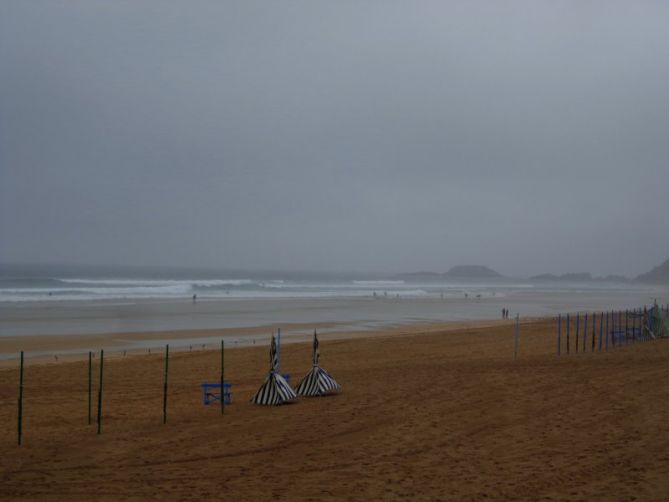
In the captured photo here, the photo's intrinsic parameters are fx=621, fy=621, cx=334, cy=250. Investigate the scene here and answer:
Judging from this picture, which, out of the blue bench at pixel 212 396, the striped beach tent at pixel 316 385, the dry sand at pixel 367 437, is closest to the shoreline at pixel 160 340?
the dry sand at pixel 367 437

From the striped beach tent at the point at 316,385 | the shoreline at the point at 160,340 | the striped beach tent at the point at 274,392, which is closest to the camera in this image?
the striped beach tent at the point at 274,392

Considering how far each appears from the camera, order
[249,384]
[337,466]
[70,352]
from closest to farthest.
Answer: [337,466]
[249,384]
[70,352]

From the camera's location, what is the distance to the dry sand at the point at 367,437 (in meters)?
7.55

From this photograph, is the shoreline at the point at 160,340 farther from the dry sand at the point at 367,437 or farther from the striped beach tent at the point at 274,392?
the striped beach tent at the point at 274,392

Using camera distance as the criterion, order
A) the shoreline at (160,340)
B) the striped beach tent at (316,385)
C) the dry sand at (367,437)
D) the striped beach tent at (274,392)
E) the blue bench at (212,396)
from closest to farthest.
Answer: the dry sand at (367,437), the striped beach tent at (274,392), the blue bench at (212,396), the striped beach tent at (316,385), the shoreline at (160,340)

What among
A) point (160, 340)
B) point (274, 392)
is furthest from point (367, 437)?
point (160, 340)

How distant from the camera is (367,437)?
393 inches

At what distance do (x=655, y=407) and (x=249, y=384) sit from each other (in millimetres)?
9364

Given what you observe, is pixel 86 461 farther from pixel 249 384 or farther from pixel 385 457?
pixel 249 384

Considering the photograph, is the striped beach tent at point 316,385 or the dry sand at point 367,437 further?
the striped beach tent at point 316,385

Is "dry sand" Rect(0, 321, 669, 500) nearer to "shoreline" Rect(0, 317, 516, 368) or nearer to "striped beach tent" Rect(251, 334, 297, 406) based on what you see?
Answer: "striped beach tent" Rect(251, 334, 297, 406)

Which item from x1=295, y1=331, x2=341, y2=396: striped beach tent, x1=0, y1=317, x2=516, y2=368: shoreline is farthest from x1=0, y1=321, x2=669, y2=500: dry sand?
x1=0, y1=317, x2=516, y2=368: shoreline

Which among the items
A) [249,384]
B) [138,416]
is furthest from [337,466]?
[249,384]

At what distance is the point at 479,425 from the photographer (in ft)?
34.8
